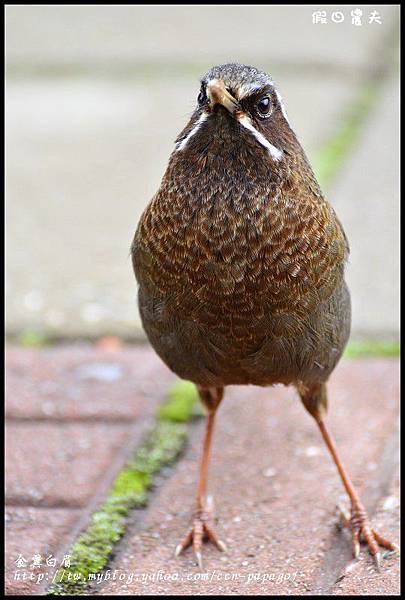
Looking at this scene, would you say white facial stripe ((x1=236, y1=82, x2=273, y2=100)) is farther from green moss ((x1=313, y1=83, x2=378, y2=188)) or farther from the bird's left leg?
green moss ((x1=313, y1=83, x2=378, y2=188))

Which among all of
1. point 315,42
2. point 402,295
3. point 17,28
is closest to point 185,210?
point 402,295

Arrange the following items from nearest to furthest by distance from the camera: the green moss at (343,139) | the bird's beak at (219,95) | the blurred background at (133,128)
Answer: the bird's beak at (219,95)
the blurred background at (133,128)
the green moss at (343,139)

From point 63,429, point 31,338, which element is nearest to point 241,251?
point 63,429

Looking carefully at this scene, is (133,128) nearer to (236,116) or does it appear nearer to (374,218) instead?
(374,218)

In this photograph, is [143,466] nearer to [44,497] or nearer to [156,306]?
[44,497]

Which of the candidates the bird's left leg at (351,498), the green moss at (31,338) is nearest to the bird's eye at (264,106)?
the bird's left leg at (351,498)

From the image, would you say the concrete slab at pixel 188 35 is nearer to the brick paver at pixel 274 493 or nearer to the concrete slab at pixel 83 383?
the concrete slab at pixel 83 383

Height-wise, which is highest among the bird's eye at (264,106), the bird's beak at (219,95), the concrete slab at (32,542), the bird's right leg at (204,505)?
the bird's beak at (219,95)
